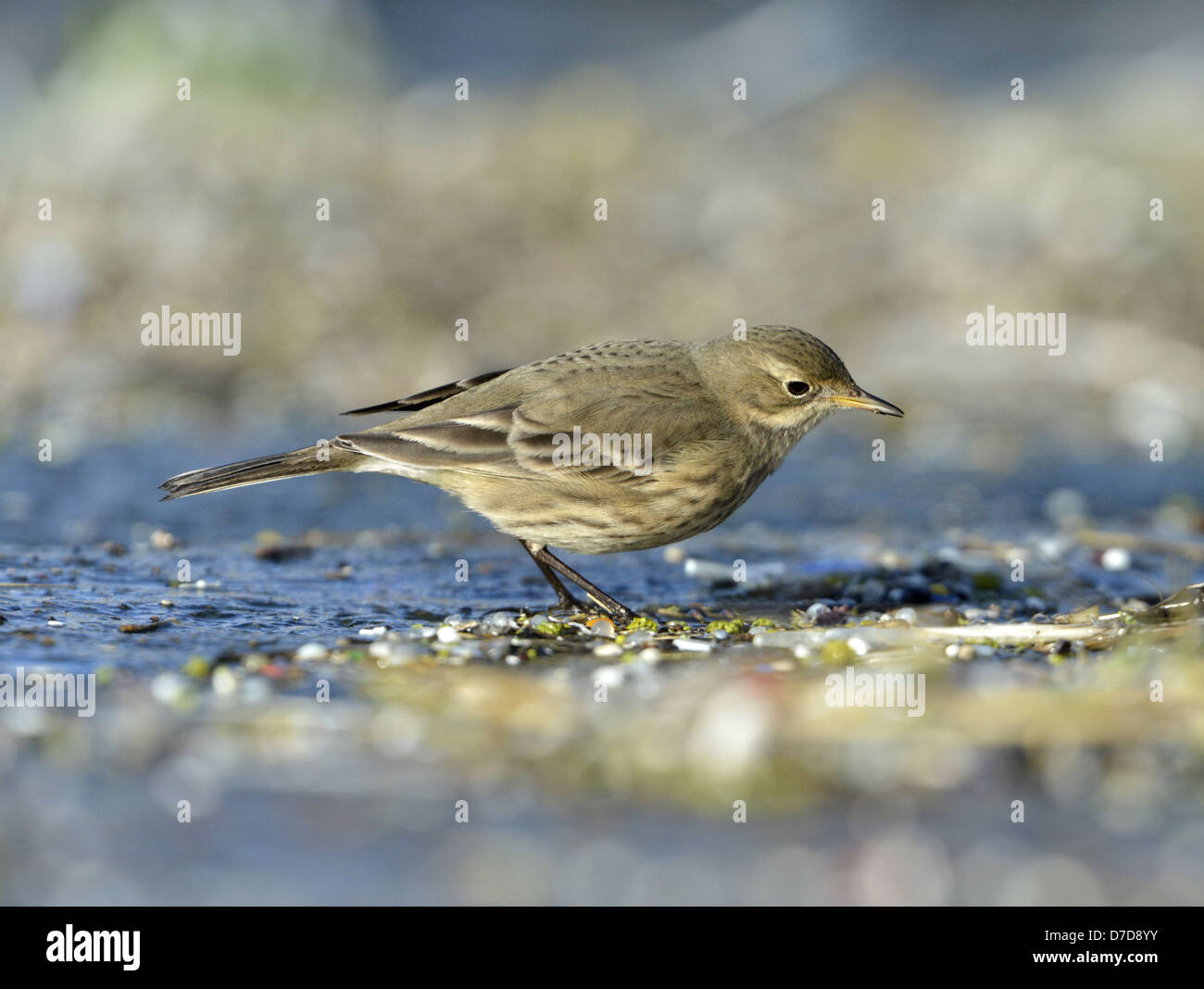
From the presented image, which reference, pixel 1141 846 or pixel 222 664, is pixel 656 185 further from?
pixel 1141 846

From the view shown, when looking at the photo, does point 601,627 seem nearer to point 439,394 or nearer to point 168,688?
point 439,394

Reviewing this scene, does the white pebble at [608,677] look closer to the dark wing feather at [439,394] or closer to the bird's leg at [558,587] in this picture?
the bird's leg at [558,587]

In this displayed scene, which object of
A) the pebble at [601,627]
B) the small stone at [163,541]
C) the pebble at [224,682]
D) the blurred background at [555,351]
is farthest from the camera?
the small stone at [163,541]

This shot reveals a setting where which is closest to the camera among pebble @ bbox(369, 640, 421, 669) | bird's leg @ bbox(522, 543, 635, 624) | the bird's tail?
pebble @ bbox(369, 640, 421, 669)

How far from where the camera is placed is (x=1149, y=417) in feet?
37.3

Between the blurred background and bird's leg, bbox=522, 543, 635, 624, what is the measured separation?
13.1 inches

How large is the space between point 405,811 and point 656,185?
1178 cm

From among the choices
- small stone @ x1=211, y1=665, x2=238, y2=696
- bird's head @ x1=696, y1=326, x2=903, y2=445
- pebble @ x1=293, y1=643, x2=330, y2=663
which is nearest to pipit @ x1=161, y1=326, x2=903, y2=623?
bird's head @ x1=696, y1=326, x2=903, y2=445

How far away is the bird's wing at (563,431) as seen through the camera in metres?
6.47

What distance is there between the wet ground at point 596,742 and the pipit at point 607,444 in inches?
18.9

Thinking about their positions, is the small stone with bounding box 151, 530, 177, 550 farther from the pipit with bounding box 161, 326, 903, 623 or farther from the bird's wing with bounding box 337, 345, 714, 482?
the bird's wing with bounding box 337, 345, 714, 482

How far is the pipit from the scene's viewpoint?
254 inches

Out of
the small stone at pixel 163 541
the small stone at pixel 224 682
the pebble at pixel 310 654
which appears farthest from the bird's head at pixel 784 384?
the small stone at pixel 163 541

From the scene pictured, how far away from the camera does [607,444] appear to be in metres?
6.50
